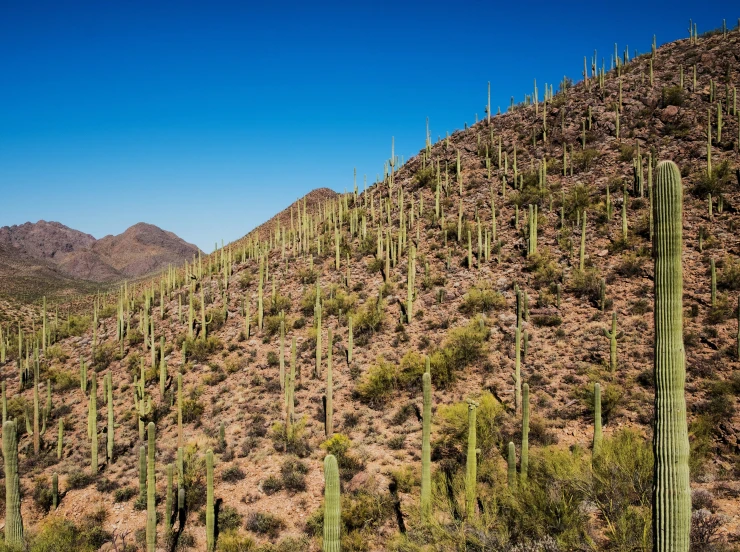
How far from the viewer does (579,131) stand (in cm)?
2617

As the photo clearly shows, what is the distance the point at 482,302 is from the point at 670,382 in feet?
42.6

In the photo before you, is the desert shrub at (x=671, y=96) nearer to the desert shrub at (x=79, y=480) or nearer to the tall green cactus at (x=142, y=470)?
the tall green cactus at (x=142, y=470)

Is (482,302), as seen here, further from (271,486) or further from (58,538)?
(58,538)

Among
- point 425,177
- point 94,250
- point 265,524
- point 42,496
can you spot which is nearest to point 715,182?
point 425,177

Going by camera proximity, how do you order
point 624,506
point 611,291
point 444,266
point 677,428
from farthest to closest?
1. point 444,266
2. point 611,291
3. point 624,506
4. point 677,428

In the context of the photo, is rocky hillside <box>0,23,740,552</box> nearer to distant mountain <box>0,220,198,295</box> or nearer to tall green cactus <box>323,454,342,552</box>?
tall green cactus <box>323,454,342,552</box>

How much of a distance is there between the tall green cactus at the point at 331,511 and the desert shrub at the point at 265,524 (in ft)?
11.9

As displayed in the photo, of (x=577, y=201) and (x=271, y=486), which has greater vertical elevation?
(x=577, y=201)

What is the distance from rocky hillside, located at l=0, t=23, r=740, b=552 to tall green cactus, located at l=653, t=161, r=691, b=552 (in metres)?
2.18

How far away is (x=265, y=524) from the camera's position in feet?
30.2

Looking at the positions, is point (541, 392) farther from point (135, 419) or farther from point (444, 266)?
point (135, 419)

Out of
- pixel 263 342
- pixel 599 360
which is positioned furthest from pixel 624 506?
pixel 263 342

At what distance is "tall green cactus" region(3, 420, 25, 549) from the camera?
27.2ft

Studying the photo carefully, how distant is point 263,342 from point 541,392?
10866mm
